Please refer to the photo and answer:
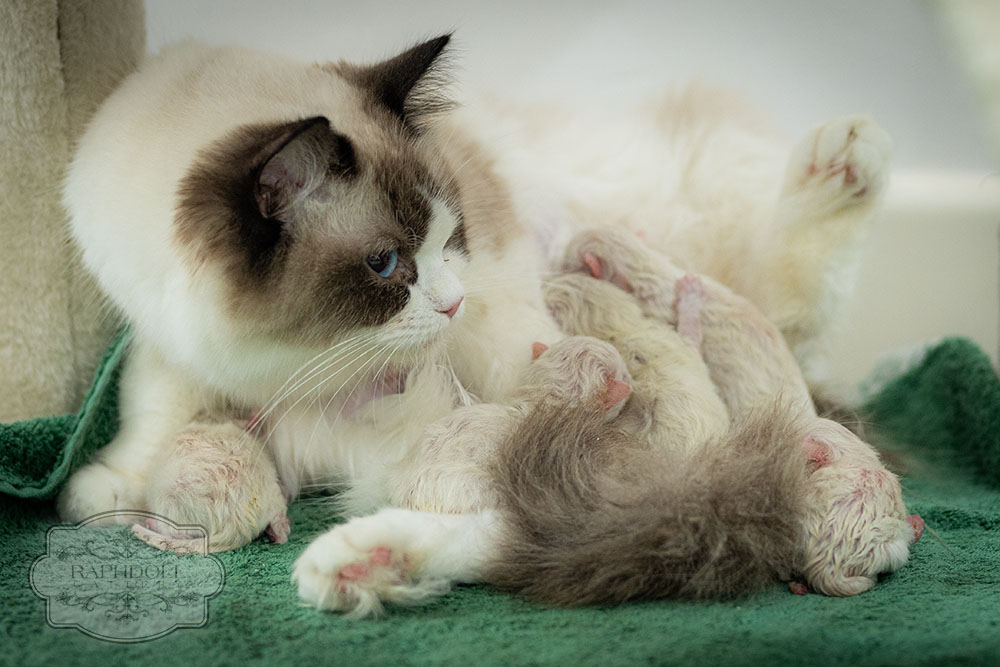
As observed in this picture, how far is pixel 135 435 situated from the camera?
1.30 m

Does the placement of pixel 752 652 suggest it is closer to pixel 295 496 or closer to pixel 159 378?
pixel 295 496

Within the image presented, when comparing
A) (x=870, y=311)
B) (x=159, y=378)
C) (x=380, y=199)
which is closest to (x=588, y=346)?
(x=380, y=199)

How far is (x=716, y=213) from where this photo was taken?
72.4 inches

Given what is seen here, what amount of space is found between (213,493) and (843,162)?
1.26 m

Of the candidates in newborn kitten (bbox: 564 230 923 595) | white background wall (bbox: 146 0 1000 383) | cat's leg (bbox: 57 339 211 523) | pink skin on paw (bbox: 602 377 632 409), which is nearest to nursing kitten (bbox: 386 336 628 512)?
pink skin on paw (bbox: 602 377 632 409)

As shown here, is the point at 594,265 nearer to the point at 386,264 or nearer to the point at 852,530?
the point at 386,264

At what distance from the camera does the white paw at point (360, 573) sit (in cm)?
89

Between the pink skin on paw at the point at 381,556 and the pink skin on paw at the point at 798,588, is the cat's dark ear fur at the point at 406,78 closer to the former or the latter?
the pink skin on paw at the point at 381,556

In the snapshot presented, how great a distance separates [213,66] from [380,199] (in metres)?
0.35

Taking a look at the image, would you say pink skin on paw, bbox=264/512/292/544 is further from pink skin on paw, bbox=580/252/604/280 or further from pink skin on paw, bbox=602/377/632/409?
pink skin on paw, bbox=580/252/604/280

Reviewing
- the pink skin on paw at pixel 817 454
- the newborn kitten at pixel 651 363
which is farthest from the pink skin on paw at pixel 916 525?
the newborn kitten at pixel 651 363

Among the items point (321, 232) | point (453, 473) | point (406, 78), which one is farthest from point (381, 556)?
point (406, 78)

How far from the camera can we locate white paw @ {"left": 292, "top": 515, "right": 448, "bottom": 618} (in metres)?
0.89

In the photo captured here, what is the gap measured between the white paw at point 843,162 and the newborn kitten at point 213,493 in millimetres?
1153
